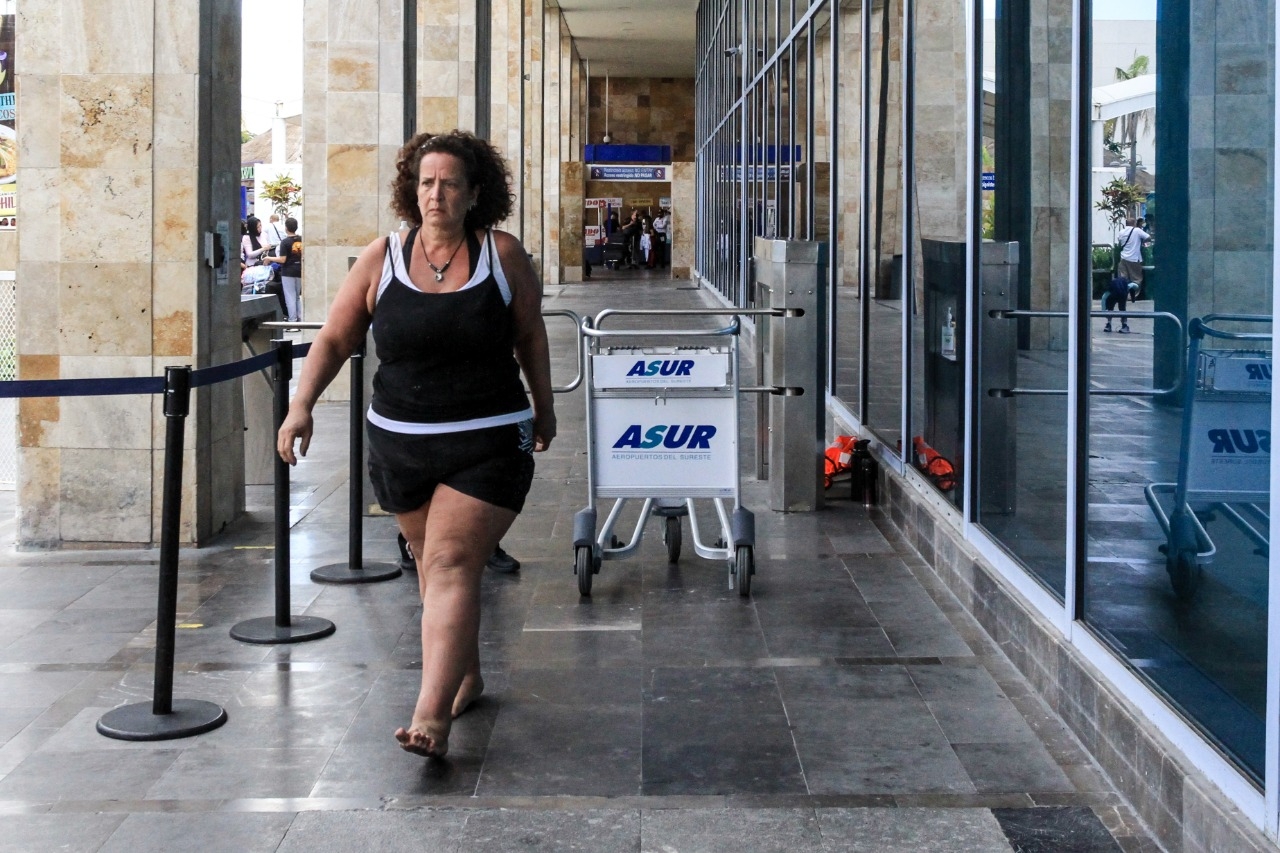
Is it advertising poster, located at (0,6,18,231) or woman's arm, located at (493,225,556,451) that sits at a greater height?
advertising poster, located at (0,6,18,231)

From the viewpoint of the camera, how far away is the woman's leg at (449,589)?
421cm

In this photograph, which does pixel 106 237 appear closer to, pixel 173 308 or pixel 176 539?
pixel 173 308

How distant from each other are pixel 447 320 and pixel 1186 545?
1.91 m

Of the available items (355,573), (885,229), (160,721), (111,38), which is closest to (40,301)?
(111,38)

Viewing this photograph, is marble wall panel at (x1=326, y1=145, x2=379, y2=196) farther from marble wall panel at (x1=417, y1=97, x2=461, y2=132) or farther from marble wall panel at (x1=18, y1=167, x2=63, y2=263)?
marble wall panel at (x1=18, y1=167, x2=63, y2=263)

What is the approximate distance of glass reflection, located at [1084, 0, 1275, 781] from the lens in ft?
10.6

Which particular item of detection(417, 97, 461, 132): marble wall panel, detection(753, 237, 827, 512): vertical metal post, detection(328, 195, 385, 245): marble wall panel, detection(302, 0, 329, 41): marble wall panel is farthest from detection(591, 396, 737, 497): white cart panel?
detection(417, 97, 461, 132): marble wall panel

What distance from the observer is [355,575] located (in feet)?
21.7

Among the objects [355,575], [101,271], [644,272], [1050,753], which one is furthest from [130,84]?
[644,272]

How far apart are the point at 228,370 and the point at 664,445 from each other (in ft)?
5.77

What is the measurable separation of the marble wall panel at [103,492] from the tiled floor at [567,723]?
0.27m

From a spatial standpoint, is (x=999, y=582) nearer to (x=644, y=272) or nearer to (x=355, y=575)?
(x=355, y=575)

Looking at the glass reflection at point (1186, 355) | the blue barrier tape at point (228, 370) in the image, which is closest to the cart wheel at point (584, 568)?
the blue barrier tape at point (228, 370)

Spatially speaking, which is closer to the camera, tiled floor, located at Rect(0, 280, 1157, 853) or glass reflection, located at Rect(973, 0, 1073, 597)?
tiled floor, located at Rect(0, 280, 1157, 853)
